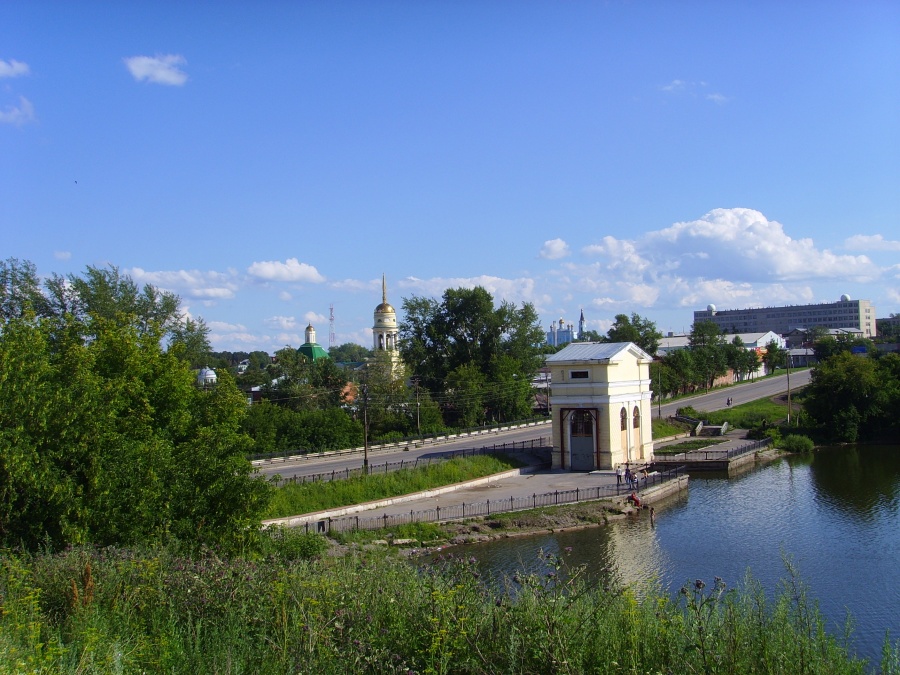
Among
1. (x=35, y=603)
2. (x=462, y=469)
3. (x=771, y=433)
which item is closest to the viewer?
(x=35, y=603)

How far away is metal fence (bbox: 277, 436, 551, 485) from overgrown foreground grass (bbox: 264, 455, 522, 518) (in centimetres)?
77

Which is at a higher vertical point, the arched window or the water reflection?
the arched window

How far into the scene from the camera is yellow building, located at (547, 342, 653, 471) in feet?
119

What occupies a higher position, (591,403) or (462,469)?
(591,403)

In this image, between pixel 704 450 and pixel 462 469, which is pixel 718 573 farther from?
pixel 704 450

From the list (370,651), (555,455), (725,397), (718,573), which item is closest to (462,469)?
(555,455)

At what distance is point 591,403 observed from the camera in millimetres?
36562

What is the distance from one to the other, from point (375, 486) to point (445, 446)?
1665cm

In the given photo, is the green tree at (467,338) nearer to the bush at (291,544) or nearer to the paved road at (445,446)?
the paved road at (445,446)

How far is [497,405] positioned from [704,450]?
17806 millimetres

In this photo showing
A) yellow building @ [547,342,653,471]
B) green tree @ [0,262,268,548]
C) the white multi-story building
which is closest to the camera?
green tree @ [0,262,268,548]

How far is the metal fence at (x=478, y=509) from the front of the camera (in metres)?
24.5

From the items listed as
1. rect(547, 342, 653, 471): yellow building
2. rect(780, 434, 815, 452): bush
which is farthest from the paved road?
rect(780, 434, 815, 452): bush

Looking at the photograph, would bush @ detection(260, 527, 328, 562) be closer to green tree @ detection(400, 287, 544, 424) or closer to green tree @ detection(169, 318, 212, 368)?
green tree @ detection(169, 318, 212, 368)
